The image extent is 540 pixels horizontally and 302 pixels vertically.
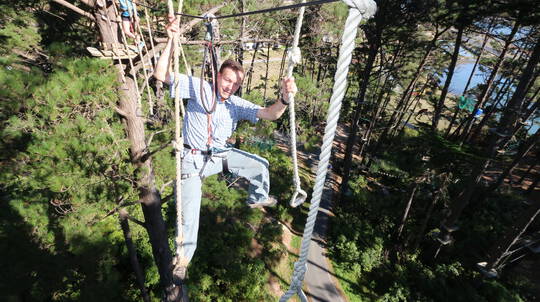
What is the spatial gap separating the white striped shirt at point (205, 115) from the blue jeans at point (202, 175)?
166 millimetres

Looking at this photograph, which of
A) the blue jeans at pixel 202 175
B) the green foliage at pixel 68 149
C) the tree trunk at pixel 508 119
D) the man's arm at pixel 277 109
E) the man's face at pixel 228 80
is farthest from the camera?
the tree trunk at pixel 508 119

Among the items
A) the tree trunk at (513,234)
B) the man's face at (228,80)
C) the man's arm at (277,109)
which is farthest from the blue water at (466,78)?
the man's face at (228,80)

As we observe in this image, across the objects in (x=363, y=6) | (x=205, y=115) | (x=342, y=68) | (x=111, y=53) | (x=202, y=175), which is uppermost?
(x=363, y=6)

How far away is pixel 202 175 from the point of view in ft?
9.99

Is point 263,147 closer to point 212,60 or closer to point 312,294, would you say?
point 312,294

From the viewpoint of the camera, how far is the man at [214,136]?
264 centimetres

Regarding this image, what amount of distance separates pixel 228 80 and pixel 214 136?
67 cm

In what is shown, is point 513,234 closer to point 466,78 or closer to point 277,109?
point 277,109

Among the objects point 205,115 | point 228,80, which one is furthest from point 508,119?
point 205,115

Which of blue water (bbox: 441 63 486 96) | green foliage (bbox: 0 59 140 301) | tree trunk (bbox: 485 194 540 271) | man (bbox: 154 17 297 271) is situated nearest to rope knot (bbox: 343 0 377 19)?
man (bbox: 154 17 297 271)

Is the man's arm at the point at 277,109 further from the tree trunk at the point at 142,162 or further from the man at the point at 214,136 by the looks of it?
the tree trunk at the point at 142,162

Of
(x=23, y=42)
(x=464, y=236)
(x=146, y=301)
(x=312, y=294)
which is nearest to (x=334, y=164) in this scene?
(x=464, y=236)

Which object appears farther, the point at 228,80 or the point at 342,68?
the point at 228,80

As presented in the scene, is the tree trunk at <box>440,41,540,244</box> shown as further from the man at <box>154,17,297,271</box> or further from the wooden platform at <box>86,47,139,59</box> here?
the wooden platform at <box>86,47,139,59</box>
